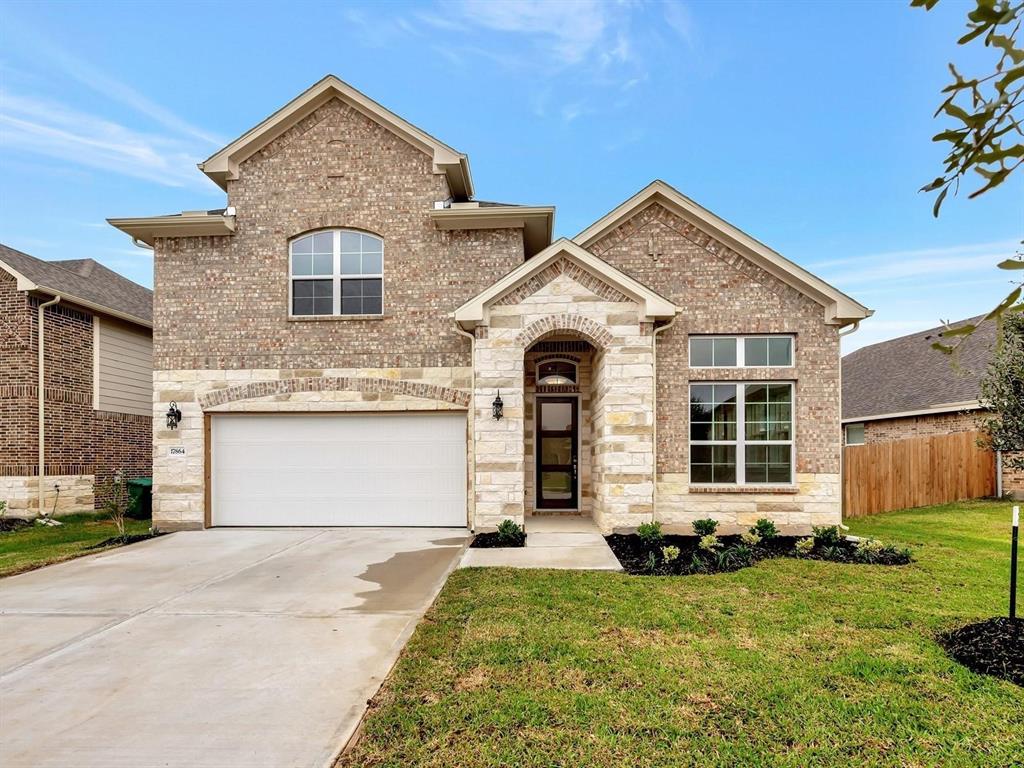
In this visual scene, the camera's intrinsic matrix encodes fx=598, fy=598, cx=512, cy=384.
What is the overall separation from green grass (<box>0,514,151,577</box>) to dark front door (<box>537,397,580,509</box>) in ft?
26.0

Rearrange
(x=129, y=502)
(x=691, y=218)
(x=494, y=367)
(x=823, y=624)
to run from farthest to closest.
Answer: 1. (x=129, y=502)
2. (x=691, y=218)
3. (x=494, y=367)
4. (x=823, y=624)

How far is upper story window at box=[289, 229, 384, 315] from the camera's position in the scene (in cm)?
1156

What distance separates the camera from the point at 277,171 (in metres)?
11.7

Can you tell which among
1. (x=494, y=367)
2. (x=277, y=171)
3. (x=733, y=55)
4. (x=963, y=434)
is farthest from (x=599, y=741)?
(x=963, y=434)

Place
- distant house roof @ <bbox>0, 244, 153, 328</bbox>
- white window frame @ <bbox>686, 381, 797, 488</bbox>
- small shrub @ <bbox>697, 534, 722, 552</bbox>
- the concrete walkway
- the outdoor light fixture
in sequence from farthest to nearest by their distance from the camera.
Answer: distant house roof @ <bbox>0, 244, 153, 328</bbox> < the outdoor light fixture < white window frame @ <bbox>686, 381, 797, 488</bbox> < small shrub @ <bbox>697, 534, 722, 552</bbox> < the concrete walkway

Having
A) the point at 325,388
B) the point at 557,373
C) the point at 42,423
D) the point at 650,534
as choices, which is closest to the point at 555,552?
the point at 650,534

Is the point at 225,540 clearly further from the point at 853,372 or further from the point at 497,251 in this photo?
the point at 853,372

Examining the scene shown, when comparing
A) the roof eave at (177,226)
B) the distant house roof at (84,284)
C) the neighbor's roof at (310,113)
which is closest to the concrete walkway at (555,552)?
the neighbor's roof at (310,113)

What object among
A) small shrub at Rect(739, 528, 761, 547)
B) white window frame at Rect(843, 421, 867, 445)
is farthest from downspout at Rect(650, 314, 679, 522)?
white window frame at Rect(843, 421, 867, 445)

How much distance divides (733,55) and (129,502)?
18135 mm

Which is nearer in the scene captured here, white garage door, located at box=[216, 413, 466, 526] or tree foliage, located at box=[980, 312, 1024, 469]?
white garage door, located at box=[216, 413, 466, 526]

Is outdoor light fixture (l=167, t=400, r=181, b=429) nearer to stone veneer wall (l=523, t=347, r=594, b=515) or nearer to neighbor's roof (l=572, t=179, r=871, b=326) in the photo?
stone veneer wall (l=523, t=347, r=594, b=515)

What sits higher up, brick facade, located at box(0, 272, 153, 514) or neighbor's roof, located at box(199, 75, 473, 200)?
neighbor's roof, located at box(199, 75, 473, 200)

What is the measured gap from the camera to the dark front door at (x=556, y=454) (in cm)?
1236
